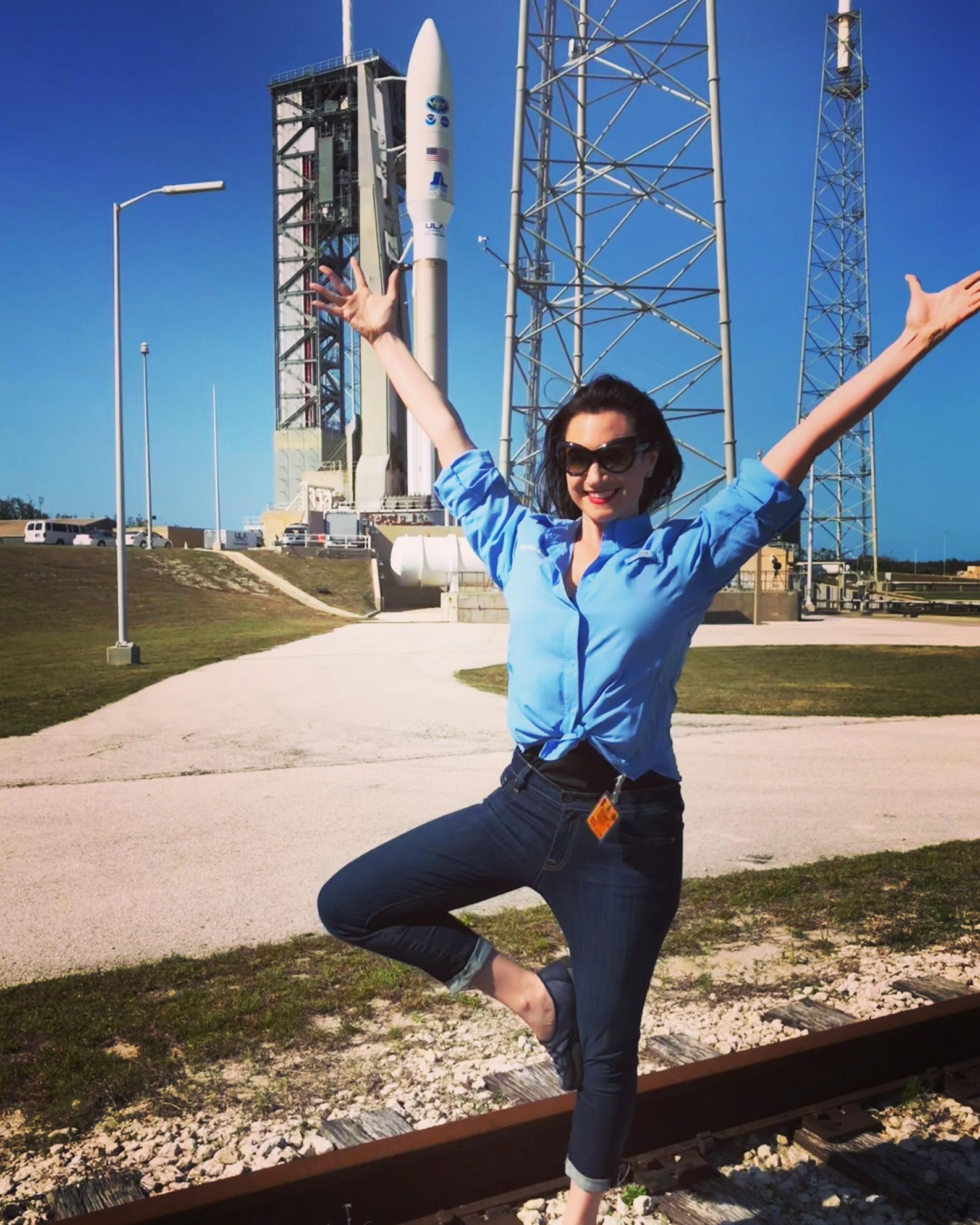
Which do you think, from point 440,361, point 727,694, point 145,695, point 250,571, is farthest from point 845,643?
point 440,361

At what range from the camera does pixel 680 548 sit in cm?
245

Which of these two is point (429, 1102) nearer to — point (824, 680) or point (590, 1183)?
point (590, 1183)

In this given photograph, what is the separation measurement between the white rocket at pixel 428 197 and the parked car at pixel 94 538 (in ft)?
58.5

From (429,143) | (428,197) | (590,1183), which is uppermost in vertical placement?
(429,143)

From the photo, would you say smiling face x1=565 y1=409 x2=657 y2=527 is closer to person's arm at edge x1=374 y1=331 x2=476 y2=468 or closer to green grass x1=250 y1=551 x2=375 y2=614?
person's arm at edge x1=374 y1=331 x2=476 y2=468

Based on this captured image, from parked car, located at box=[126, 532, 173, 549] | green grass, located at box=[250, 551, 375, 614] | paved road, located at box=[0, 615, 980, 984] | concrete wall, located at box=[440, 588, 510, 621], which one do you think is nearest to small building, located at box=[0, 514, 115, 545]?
parked car, located at box=[126, 532, 173, 549]

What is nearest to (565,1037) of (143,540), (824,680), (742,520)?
(742,520)

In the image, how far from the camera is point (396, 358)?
320 centimetres

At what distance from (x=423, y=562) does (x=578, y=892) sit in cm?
4006

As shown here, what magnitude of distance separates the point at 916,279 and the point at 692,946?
A: 350 centimetres

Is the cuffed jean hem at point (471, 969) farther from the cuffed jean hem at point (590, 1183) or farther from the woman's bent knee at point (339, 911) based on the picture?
the cuffed jean hem at point (590, 1183)

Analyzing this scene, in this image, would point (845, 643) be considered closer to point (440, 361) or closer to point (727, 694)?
point (727, 694)

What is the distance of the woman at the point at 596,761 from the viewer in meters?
2.40

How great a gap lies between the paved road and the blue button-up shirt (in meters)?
3.40
